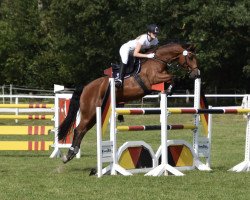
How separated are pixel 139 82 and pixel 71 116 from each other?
129cm

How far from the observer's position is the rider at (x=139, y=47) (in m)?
10.3

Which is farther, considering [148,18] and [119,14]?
[119,14]

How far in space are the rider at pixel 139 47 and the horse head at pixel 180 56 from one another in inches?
7.1

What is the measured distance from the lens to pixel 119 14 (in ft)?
121

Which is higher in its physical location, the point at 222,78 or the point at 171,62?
the point at 171,62

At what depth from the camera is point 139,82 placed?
410 inches

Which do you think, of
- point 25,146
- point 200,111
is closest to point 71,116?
point 200,111

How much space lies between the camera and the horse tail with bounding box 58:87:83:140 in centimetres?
1077

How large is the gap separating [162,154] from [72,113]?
84.5 inches

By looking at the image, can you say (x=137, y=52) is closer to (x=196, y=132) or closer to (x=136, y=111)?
(x=136, y=111)

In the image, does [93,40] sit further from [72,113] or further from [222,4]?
[72,113]

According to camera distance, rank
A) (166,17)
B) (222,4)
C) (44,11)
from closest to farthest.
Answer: (222,4) → (166,17) → (44,11)

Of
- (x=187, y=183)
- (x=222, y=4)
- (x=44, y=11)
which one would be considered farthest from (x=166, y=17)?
(x=187, y=183)

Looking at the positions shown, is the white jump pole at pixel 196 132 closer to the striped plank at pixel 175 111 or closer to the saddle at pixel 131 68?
the striped plank at pixel 175 111
